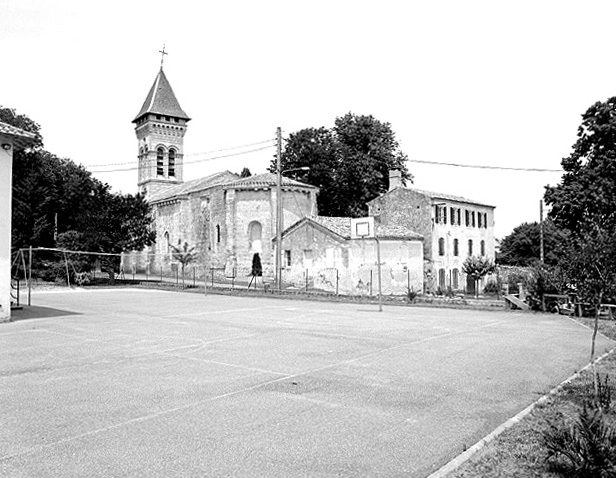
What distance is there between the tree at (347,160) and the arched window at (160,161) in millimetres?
19053

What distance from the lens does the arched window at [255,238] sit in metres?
51.0

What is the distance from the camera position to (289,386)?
28.7ft

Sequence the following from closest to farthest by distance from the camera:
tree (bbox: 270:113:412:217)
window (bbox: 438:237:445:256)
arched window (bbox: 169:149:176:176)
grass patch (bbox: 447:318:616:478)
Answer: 1. grass patch (bbox: 447:318:616:478)
2. window (bbox: 438:237:445:256)
3. tree (bbox: 270:113:412:217)
4. arched window (bbox: 169:149:176:176)

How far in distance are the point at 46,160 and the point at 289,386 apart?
6155 cm

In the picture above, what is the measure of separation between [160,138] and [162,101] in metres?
5.19

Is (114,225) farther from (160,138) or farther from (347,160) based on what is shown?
(160,138)

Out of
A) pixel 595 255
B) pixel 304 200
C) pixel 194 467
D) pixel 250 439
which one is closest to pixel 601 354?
pixel 595 255

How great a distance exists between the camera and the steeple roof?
69875mm

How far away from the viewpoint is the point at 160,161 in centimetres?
7038

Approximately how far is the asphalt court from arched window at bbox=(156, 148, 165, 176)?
55656 millimetres

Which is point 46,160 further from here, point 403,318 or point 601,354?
point 601,354

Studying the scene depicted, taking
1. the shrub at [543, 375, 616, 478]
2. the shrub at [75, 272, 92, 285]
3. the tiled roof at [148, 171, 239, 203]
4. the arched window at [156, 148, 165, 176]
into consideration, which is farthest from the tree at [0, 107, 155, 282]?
the shrub at [543, 375, 616, 478]

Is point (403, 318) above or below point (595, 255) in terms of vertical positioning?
below

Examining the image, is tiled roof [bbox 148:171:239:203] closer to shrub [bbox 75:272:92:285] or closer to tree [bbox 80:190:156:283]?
tree [bbox 80:190:156:283]
